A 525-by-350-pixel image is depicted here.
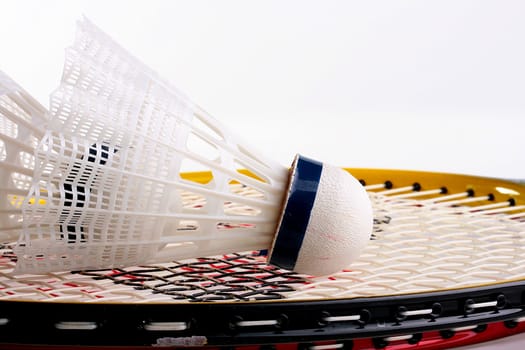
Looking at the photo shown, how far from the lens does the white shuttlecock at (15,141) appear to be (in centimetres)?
103

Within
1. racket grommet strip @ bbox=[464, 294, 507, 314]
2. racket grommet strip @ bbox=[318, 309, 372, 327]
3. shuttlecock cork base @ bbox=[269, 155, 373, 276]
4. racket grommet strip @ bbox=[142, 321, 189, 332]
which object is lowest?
racket grommet strip @ bbox=[142, 321, 189, 332]

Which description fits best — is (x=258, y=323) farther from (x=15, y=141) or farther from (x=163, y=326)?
(x=15, y=141)

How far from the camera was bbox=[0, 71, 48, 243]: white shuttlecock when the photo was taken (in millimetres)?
1027

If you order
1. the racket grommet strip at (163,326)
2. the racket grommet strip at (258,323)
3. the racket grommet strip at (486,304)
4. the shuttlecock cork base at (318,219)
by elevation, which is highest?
the shuttlecock cork base at (318,219)

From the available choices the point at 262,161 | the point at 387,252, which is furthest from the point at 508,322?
the point at 262,161

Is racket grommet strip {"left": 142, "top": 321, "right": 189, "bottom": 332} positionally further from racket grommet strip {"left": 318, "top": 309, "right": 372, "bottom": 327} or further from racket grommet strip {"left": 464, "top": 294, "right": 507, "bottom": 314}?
racket grommet strip {"left": 464, "top": 294, "right": 507, "bottom": 314}

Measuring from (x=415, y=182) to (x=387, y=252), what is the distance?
1.44 ft

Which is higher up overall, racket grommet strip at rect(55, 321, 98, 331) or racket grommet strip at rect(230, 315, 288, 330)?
racket grommet strip at rect(230, 315, 288, 330)

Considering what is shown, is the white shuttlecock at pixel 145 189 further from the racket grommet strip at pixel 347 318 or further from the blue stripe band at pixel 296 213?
the racket grommet strip at pixel 347 318

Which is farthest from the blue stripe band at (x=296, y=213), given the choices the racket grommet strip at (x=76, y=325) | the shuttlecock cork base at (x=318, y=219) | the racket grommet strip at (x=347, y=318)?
the racket grommet strip at (x=76, y=325)

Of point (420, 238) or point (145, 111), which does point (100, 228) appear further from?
point (420, 238)

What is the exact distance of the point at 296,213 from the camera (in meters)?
0.99

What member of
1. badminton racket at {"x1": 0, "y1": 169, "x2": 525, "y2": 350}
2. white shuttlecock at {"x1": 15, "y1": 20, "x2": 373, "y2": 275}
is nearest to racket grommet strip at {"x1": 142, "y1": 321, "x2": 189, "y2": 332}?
badminton racket at {"x1": 0, "y1": 169, "x2": 525, "y2": 350}

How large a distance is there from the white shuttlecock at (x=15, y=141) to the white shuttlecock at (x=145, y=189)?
0.18 ft
